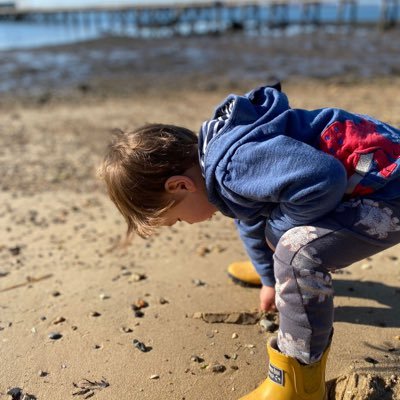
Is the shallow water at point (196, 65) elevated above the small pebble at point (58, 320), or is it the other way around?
the small pebble at point (58, 320)

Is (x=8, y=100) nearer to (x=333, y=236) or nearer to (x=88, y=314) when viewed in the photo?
(x=88, y=314)

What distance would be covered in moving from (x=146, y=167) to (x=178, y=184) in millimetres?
145

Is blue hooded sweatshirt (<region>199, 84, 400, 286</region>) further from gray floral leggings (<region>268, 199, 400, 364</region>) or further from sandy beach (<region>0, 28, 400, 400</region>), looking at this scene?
sandy beach (<region>0, 28, 400, 400</region>)

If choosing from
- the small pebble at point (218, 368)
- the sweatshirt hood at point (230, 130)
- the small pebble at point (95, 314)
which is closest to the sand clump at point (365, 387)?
the small pebble at point (218, 368)

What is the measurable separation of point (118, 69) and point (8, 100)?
599 centimetres

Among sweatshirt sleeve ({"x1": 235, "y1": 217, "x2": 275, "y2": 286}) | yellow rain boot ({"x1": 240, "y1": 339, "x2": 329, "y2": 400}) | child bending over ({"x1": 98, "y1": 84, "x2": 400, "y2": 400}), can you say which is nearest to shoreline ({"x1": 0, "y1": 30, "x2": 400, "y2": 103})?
sweatshirt sleeve ({"x1": 235, "y1": 217, "x2": 275, "y2": 286})

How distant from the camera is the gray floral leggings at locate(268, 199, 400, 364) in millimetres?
1941

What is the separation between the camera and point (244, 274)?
299 cm

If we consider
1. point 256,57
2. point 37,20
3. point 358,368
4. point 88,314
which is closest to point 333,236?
point 358,368

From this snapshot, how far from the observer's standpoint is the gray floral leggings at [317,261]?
76.4 inches

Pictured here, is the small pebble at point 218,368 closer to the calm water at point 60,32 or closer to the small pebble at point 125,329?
the small pebble at point 125,329

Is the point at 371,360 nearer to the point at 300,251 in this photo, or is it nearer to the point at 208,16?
the point at 300,251

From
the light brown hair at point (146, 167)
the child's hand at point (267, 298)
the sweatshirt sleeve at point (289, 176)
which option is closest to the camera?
the sweatshirt sleeve at point (289, 176)

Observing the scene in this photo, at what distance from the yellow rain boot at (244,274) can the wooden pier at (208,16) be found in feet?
120
